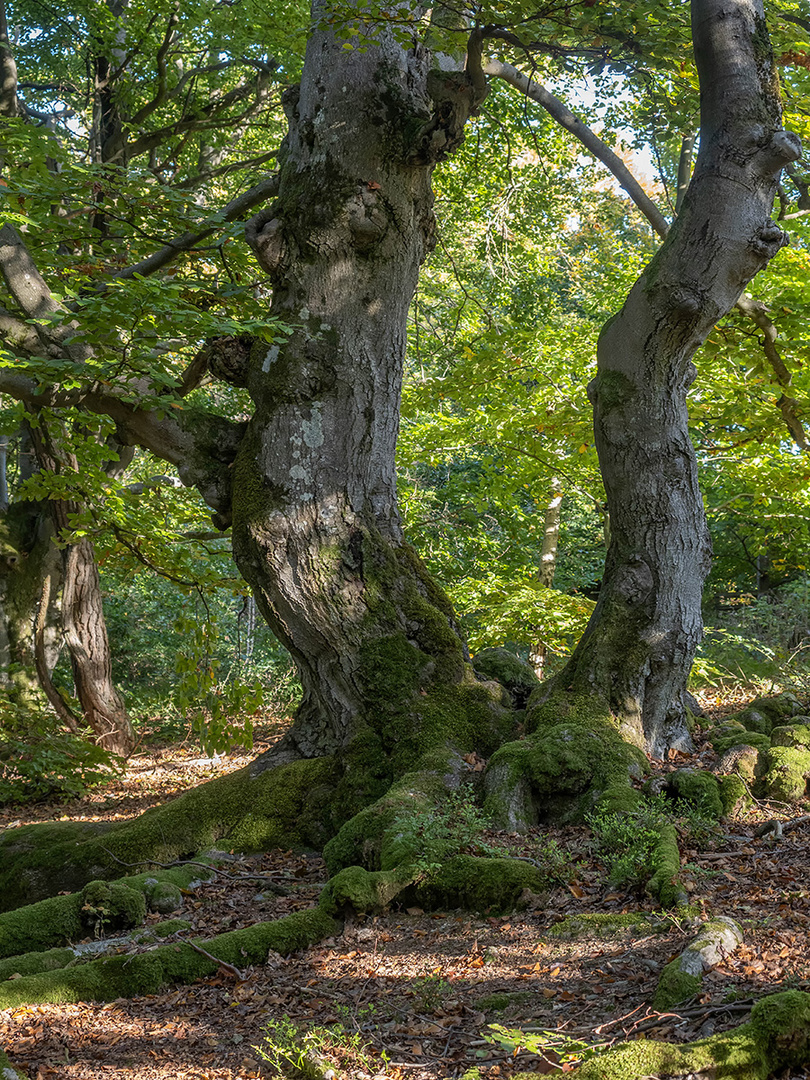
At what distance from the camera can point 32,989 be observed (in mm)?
3385

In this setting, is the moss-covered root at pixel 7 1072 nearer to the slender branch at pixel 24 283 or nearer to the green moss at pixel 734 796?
the green moss at pixel 734 796

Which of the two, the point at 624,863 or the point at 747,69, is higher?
the point at 747,69

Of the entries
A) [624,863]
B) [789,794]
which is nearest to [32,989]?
[624,863]

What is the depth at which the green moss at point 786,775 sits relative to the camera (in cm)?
485

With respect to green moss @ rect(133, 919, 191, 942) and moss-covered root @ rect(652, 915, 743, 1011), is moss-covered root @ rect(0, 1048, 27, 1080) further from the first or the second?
moss-covered root @ rect(652, 915, 743, 1011)

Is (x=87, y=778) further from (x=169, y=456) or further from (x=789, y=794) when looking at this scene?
(x=789, y=794)

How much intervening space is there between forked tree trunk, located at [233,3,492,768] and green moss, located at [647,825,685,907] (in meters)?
1.76

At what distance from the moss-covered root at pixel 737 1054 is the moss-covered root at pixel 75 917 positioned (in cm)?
Answer: 295

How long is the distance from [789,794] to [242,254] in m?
6.45

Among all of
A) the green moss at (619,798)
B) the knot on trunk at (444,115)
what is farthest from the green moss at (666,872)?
the knot on trunk at (444,115)

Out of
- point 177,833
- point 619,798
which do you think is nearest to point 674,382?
point 619,798

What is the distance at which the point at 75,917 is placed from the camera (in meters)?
4.28

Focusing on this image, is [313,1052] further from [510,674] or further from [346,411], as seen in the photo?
[510,674]

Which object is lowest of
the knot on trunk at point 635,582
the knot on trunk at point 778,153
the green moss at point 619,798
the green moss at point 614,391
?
the green moss at point 619,798
